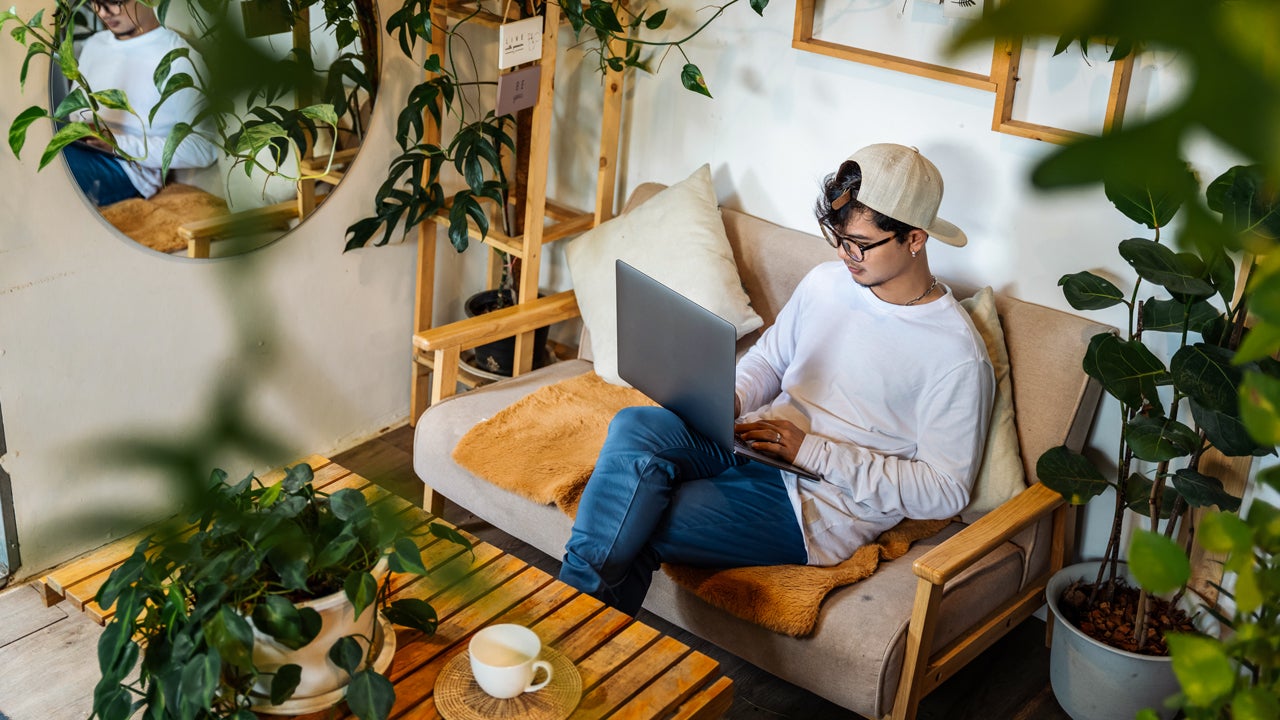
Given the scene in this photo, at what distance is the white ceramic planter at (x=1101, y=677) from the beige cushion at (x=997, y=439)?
219 millimetres

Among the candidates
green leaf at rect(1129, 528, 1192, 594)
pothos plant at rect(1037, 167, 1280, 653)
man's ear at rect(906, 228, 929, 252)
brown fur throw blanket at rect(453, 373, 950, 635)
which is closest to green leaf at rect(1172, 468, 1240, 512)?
pothos plant at rect(1037, 167, 1280, 653)

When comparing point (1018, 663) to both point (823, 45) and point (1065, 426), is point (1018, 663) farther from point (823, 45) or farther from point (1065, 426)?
point (823, 45)

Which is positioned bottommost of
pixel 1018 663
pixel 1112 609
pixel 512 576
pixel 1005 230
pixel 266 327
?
pixel 1018 663

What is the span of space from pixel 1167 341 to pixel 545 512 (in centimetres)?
129

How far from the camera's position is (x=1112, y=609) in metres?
2.16

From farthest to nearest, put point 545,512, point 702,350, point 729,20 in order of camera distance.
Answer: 1. point 729,20
2. point 545,512
3. point 702,350

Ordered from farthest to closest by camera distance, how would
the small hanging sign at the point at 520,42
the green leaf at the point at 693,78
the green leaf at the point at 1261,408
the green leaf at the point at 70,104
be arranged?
the green leaf at the point at 693,78, the small hanging sign at the point at 520,42, the green leaf at the point at 70,104, the green leaf at the point at 1261,408

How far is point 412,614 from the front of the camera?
1559 millimetres

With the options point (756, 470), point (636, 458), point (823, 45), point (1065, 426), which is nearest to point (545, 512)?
point (636, 458)

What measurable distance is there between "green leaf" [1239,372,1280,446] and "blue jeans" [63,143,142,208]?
2.15 m

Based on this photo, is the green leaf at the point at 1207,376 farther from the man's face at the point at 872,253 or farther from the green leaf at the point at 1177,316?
the man's face at the point at 872,253

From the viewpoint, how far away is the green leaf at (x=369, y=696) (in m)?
1.33

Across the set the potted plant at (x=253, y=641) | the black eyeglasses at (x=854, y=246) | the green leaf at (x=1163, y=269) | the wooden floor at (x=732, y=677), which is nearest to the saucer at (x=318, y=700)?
the potted plant at (x=253, y=641)

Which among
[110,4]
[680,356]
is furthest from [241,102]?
[680,356]
